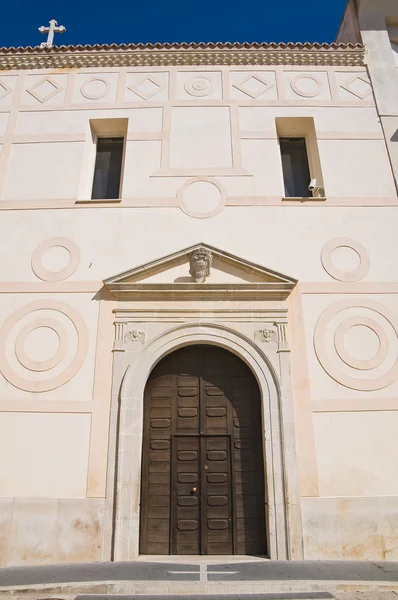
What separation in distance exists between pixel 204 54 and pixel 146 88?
1.41 m

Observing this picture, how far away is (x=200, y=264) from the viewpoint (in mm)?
6922

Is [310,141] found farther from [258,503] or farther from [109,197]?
[258,503]

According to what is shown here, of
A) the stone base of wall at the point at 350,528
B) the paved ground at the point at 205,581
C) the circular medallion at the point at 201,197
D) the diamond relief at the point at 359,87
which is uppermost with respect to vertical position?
the diamond relief at the point at 359,87

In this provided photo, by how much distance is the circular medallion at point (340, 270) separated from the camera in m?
7.20

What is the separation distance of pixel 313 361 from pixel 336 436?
110 cm

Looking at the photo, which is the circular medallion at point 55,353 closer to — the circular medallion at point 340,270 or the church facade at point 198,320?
the church facade at point 198,320

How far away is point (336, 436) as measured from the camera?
6273 millimetres

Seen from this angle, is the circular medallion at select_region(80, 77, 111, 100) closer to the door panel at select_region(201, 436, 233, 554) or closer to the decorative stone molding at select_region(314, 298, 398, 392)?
the decorative stone molding at select_region(314, 298, 398, 392)

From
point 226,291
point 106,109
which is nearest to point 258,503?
point 226,291

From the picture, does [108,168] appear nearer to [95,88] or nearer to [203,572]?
[95,88]

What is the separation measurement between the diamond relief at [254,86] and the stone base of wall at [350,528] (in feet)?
24.1

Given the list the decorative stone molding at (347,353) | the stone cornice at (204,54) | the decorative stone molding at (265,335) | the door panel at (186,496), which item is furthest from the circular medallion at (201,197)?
the door panel at (186,496)

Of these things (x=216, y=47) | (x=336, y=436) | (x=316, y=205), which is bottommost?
(x=336, y=436)

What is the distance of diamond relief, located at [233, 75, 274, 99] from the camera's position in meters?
8.85
